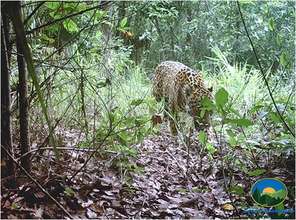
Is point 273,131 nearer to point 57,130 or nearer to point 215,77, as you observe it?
point 57,130

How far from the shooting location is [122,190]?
1396mm

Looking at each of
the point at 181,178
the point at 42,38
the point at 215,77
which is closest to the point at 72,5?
the point at 42,38

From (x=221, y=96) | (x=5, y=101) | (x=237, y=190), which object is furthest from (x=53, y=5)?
(x=237, y=190)

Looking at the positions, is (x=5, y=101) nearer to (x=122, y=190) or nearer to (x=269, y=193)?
(x=122, y=190)

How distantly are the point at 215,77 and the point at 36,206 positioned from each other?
2.90 m

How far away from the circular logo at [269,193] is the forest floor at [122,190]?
0.30 feet

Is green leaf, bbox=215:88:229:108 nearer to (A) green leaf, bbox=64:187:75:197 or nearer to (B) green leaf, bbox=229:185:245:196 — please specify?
(B) green leaf, bbox=229:185:245:196

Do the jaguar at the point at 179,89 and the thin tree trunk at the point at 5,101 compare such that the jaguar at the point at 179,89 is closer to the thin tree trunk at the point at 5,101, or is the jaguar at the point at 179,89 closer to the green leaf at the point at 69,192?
the green leaf at the point at 69,192

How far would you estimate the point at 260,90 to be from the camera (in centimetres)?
330

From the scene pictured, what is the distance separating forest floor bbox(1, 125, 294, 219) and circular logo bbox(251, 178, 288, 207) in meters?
0.09

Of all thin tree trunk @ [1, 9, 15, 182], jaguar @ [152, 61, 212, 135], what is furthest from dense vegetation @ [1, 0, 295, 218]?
jaguar @ [152, 61, 212, 135]

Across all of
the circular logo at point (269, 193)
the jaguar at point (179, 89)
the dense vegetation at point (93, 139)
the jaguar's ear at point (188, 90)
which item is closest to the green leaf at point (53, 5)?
the dense vegetation at point (93, 139)

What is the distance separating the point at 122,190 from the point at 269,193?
1.50 feet

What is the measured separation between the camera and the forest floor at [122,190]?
112 centimetres
